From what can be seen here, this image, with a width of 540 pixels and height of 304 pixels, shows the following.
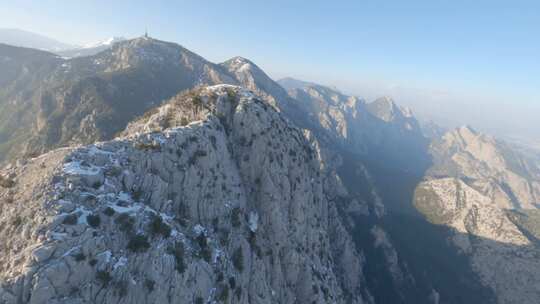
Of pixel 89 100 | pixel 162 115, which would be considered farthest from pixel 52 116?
pixel 162 115

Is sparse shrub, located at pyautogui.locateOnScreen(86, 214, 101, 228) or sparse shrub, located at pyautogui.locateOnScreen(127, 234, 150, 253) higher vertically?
sparse shrub, located at pyautogui.locateOnScreen(86, 214, 101, 228)

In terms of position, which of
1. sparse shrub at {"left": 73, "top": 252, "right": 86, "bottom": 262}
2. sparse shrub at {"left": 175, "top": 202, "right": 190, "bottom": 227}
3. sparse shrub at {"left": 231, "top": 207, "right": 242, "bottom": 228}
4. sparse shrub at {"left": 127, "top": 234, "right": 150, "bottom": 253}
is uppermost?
sparse shrub at {"left": 73, "top": 252, "right": 86, "bottom": 262}

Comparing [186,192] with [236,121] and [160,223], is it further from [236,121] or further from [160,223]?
[236,121]

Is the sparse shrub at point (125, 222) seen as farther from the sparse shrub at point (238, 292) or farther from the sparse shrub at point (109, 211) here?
the sparse shrub at point (238, 292)

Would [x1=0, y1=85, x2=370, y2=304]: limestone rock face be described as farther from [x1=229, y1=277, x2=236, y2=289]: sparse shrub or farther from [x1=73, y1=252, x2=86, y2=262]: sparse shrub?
[x1=229, y1=277, x2=236, y2=289]: sparse shrub

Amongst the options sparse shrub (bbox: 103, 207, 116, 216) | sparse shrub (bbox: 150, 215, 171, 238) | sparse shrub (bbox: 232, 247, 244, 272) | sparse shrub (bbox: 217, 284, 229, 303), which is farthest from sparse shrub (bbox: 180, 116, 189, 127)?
sparse shrub (bbox: 217, 284, 229, 303)

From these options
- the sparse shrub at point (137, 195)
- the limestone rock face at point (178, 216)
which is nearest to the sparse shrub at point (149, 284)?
the limestone rock face at point (178, 216)

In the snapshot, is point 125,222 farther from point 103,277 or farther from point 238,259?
point 238,259
